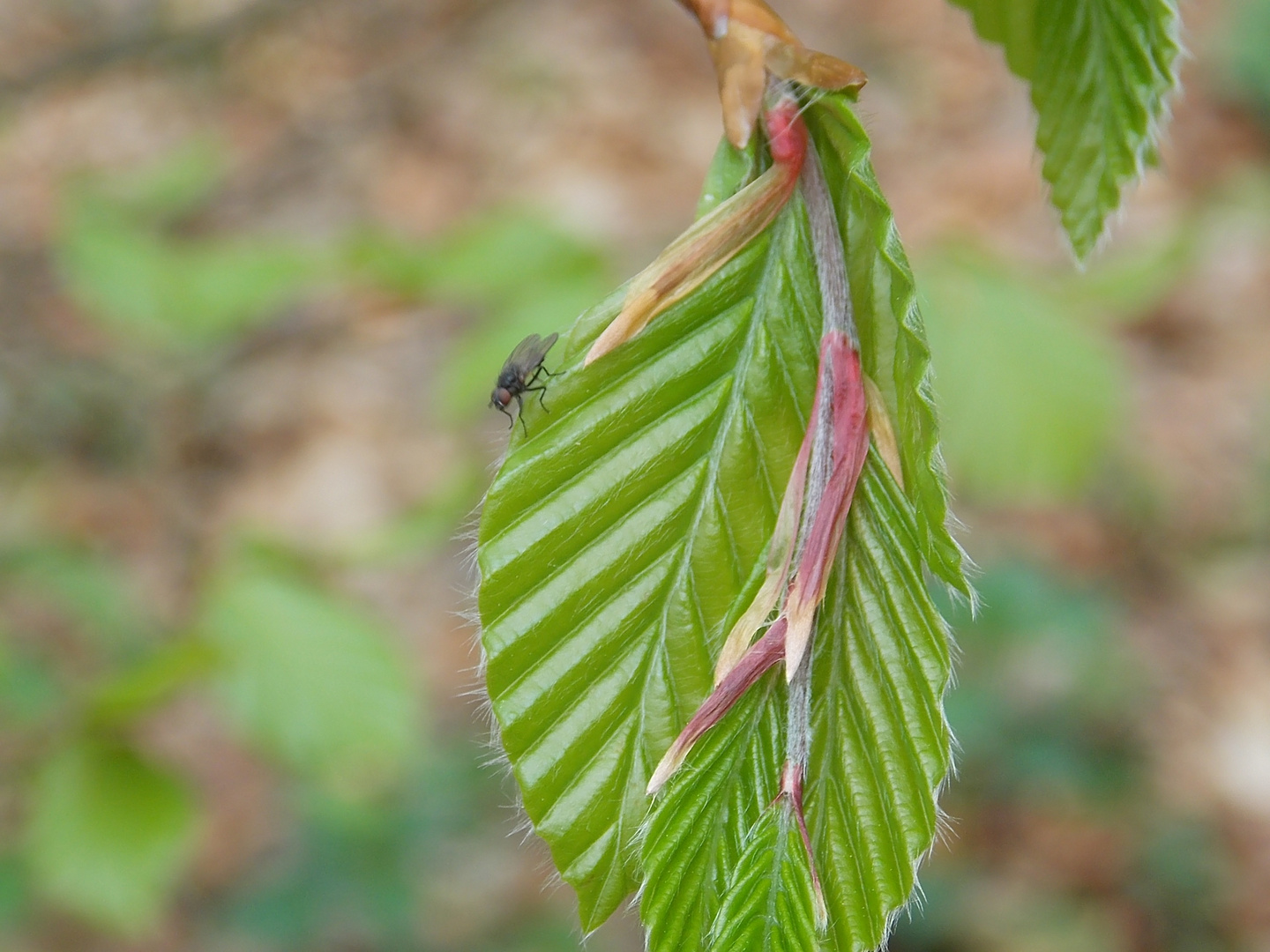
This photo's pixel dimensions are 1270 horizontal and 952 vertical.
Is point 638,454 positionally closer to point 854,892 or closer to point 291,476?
point 854,892

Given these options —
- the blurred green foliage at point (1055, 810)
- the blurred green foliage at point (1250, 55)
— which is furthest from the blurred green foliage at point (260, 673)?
the blurred green foliage at point (1250, 55)

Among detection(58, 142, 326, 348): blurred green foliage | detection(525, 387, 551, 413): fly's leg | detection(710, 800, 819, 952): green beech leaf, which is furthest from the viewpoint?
detection(58, 142, 326, 348): blurred green foliage

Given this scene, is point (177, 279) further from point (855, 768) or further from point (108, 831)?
point (855, 768)

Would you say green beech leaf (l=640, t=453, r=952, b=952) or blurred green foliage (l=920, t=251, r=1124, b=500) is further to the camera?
blurred green foliage (l=920, t=251, r=1124, b=500)

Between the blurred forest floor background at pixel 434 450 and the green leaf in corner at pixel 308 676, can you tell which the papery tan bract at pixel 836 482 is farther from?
the green leaf in corner at pixel 308 676

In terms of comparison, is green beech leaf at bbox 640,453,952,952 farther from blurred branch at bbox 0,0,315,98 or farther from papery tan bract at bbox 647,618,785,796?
blurred branch at bbox 0,0,315,98

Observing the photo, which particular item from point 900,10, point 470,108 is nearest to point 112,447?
point 470,108

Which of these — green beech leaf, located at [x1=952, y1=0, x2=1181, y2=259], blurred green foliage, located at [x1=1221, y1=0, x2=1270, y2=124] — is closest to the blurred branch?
green beech leaf, located at [x1=952, y1=0, x2=1181, y2=259]
